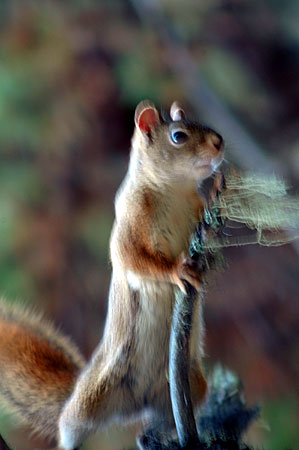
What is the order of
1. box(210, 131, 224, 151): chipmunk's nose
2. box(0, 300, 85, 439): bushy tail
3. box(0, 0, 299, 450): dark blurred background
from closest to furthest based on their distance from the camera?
box(210, 131, 224, 151): chipmunk's nose
box(0, 300, 85, 439): bushy tail
box(0, 0, 299, 450): dark blurred background

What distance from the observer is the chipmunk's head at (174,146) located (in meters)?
0.66

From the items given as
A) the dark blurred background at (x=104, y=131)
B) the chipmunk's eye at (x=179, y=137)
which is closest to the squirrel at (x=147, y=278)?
the chipmunk's eye at (x=179, y=137)

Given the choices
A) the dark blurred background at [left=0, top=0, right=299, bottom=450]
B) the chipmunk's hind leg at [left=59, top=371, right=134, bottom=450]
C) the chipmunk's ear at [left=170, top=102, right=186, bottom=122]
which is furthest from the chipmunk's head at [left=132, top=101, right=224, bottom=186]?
the dark blurred background at [left=0, top=0, right=299, bottom=450]

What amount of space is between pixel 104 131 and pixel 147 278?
1.29 metres

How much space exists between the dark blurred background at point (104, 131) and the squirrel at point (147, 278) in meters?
1.03

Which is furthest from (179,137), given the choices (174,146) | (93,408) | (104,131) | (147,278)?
(104,131)

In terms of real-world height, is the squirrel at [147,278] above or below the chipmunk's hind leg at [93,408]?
above

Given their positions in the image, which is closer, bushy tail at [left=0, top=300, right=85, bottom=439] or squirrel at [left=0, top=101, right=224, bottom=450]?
squirrel at [left=0, top=101, right=224, bottom=450]

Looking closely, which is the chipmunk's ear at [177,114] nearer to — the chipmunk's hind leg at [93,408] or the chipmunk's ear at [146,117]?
the chipmunk's ear at [146,117]

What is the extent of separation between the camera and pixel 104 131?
1.91 meters

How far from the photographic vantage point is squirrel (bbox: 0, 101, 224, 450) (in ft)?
2.23

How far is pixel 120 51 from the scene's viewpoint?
1.87m

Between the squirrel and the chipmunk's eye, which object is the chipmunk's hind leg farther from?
the chipmunk's eye

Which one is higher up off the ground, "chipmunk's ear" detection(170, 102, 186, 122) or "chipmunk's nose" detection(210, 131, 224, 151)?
"chipmunk's ear" detection(170, 102, 186, 122)
